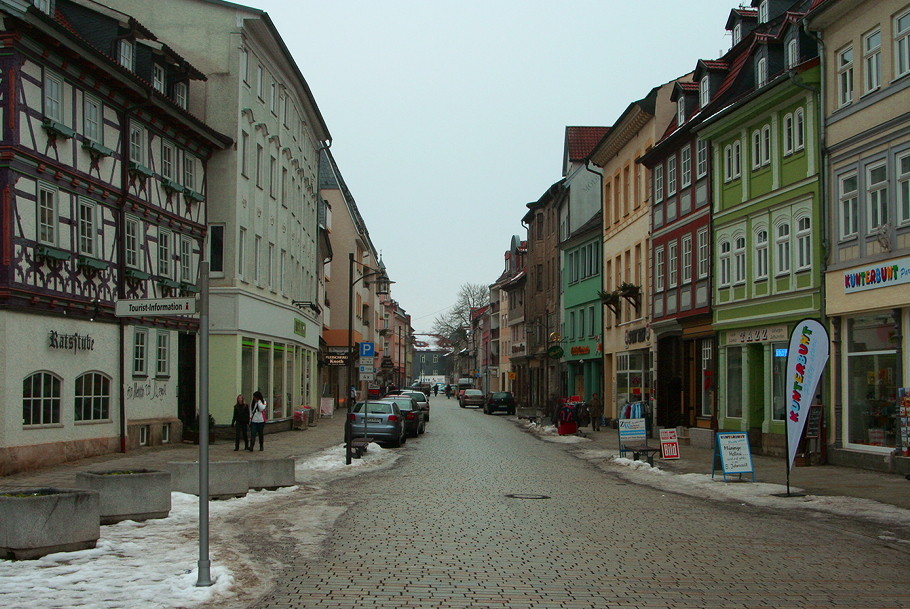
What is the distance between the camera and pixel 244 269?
33.8m

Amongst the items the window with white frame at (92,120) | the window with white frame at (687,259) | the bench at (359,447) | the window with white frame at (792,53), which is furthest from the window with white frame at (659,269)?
the window with white frame at (92,120)

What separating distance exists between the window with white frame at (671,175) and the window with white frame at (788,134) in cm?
902

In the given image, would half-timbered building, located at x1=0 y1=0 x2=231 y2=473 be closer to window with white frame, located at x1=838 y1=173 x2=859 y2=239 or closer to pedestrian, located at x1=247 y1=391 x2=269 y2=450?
pedestrian, located at x1=247 y1=391 x2=269 y2=450

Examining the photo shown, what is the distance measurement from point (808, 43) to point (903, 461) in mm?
10993

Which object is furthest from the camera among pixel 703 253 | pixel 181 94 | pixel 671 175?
pixel 671 175

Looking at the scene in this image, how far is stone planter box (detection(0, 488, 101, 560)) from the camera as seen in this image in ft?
32.4

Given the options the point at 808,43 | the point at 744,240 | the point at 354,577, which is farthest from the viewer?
the point at 744,240

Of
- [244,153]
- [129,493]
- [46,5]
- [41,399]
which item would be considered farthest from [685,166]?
[129,493]

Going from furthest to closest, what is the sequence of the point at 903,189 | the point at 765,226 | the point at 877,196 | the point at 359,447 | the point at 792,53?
the point at 765,226, the point at 792,53, the point at 359,447, the point at 877,196, the point at 903,189

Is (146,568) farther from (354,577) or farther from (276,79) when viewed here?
(276,79)

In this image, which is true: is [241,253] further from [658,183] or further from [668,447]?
[668,447]

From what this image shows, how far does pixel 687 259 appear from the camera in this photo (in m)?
33.7

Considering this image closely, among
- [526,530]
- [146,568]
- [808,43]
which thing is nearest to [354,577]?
[146,568]

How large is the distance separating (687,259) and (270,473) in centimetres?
2015
